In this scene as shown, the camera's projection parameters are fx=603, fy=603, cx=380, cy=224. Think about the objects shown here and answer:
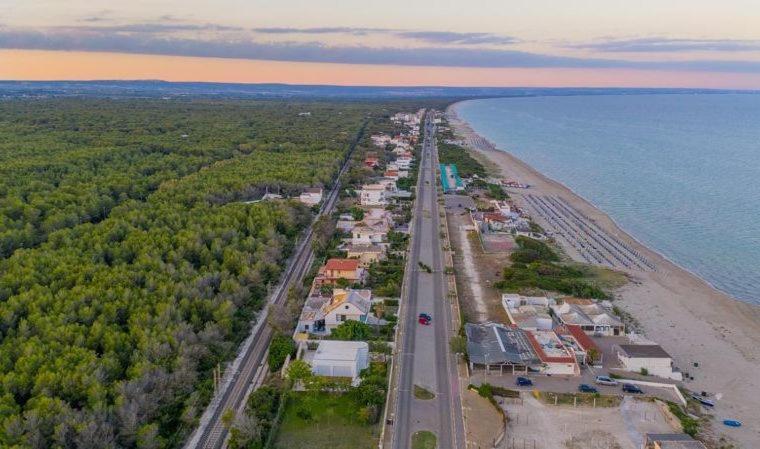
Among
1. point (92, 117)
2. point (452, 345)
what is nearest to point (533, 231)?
point (452, 345)

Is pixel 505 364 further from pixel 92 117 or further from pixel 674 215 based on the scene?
pixel 92 117

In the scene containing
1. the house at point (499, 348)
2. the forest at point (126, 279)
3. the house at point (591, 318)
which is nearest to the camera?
the forest at point (126, 279)

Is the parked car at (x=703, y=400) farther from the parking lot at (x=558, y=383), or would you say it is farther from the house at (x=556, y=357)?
the house at (x=556, y=357)

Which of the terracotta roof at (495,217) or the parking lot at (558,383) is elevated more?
the terracotta roof at (495,217)

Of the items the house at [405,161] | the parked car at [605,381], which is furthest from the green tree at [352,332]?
the house at [405,161]

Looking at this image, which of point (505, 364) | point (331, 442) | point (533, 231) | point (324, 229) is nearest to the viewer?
point (331, 442)

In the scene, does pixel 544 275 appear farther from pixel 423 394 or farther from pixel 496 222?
pixel 423 394

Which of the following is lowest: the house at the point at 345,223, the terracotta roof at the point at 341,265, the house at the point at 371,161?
the house at the point at 345,223

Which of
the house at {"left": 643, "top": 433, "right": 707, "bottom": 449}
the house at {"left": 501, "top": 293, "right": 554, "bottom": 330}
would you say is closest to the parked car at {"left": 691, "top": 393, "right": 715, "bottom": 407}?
the house at {"left": 643, "top": 433, "right": 707, "bottom": 449}

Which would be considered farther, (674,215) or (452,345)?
(674,215)
